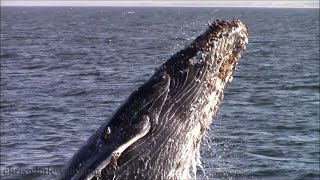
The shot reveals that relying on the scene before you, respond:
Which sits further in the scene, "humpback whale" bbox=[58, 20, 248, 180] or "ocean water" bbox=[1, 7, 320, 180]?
"ocean water" bbox=[1, 7, 320, 180]

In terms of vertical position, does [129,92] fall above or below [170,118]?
below

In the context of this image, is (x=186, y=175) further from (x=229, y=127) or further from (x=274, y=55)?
(x=274, y=55)

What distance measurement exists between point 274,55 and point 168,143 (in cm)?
3858

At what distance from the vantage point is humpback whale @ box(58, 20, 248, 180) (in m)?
4.55

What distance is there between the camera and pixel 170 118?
485 cm

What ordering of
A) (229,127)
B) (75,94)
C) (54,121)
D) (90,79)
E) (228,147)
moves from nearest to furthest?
(228,147) → (229,127) → (54,121) → (75,94) → (90,79)

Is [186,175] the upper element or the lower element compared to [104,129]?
lower

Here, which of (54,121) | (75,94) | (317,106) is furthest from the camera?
(75,94)

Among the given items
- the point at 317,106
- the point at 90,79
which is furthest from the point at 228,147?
the point at 90,79

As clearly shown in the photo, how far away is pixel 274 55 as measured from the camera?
42.5 meters

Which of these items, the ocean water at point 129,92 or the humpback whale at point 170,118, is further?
the ocean water at point 129,92

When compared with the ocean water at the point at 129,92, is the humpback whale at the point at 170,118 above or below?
above

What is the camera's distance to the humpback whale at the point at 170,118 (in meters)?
4.55

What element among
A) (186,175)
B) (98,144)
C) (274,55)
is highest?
(98,144)
